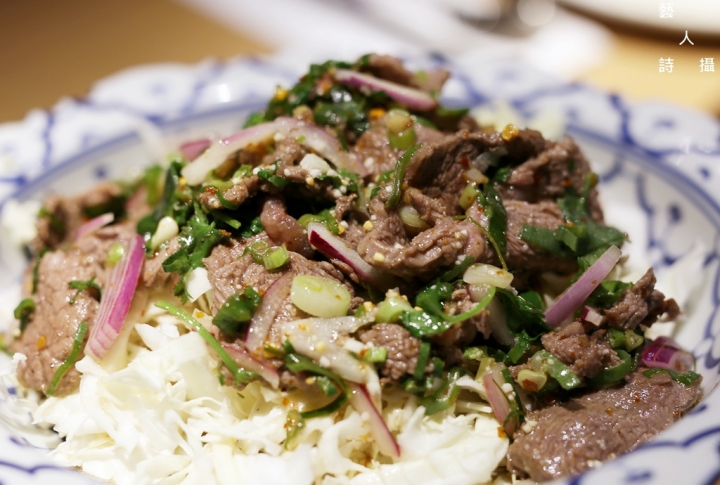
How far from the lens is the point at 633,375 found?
262cm

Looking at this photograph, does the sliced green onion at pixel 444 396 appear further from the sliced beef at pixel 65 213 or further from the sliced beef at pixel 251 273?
the sliced beef at pixel 65 213

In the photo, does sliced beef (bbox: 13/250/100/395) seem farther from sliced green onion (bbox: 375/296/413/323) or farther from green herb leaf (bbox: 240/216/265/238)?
sliced green onion (bbox: 375/296/413/323)

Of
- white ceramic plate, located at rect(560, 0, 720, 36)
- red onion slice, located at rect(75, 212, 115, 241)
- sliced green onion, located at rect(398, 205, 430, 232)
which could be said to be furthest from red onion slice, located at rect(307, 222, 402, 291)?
white ceramic plate, located at rect(560, 0, 720, 36)

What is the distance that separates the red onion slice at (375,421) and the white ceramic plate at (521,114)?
2.97 feet

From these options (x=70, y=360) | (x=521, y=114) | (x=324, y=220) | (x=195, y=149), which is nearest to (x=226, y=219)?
(x=324, y=220)

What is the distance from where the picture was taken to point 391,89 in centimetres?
328

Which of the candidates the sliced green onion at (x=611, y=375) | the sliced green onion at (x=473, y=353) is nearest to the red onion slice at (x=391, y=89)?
the sliced green onion at (x=473, y=353)

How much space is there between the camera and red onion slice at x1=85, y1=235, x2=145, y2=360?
2635mm

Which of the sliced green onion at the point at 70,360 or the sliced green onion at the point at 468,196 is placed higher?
the sliced green onion at the point at 468,196

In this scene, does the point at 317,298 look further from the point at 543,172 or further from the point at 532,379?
the point at 543,172

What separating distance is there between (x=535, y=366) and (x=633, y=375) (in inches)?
20.0

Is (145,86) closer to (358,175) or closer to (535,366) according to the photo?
(358,175)

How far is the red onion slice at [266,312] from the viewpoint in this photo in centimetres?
233

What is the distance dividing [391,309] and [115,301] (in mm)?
1283
